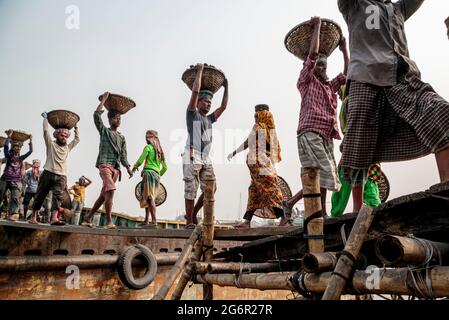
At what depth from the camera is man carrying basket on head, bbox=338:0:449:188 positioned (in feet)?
7.59

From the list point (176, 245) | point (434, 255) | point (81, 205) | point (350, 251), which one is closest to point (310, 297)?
point (350, 251)

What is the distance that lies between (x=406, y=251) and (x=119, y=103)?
5.70 m

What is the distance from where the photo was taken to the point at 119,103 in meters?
6.31

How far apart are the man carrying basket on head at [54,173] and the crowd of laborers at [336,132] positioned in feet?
0.06

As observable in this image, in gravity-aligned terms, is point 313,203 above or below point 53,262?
above

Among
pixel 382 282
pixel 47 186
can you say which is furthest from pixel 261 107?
pixel 382 282

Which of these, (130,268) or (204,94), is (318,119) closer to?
(204,94)

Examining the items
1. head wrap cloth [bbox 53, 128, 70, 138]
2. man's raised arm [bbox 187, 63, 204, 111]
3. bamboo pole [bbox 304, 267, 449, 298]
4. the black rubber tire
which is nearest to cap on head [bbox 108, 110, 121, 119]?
head wrap cloth [bbox 53, 128, 70, 138]

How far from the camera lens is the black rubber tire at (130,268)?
13.4 ft

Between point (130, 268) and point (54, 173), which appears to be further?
point (54, 173)
